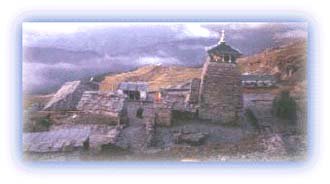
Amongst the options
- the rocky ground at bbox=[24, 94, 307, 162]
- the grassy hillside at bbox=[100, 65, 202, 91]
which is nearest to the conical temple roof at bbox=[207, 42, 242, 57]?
the grassy hillside at bbox=[100, 65, 202, 91]

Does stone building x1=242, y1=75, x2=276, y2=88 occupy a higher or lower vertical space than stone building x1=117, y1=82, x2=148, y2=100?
higher

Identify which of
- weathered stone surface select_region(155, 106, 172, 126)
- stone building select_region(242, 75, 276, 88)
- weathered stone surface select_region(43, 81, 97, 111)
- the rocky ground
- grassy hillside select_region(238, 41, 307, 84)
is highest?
grassy hillside select_region(238, 41, 307, 84)

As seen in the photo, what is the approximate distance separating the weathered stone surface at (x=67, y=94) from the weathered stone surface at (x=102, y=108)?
0.10 feet

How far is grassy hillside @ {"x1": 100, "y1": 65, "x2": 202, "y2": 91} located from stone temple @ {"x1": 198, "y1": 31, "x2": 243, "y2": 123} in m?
0.08

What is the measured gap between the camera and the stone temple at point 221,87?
2861mm

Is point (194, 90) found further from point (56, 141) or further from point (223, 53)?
point (56, 141)

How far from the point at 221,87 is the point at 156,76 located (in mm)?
351

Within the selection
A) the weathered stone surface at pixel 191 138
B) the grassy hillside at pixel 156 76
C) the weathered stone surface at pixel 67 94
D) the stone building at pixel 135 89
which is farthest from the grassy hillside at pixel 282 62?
the weathered stone surface at pixel 67 94

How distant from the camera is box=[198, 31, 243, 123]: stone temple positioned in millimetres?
2861

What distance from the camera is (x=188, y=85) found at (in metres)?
2.85

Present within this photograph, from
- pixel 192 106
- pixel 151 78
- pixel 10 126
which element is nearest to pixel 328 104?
pixel 192 106

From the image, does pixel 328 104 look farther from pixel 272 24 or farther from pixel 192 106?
pixel 192 106

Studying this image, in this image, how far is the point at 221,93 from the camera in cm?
288

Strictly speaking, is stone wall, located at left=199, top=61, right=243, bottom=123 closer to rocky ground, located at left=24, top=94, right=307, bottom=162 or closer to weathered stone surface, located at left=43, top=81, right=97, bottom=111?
rocky ground, located at left=24, top=94, right=307, bottom=162
